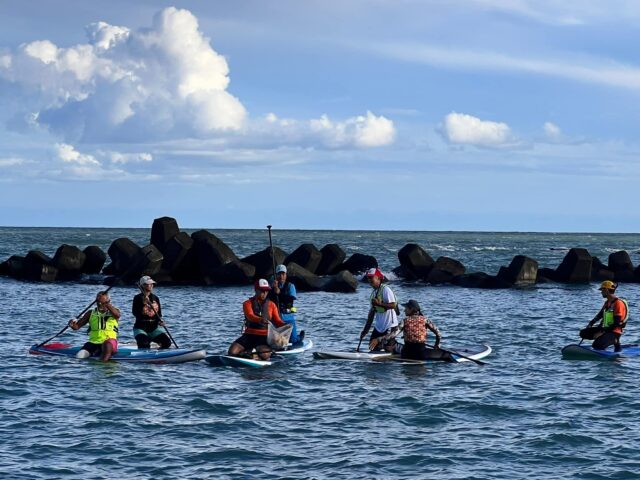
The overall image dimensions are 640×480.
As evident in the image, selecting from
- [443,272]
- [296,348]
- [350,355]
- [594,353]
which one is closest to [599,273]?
[443,272]

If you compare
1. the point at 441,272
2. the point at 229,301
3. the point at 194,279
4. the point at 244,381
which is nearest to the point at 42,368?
the point at 244,381

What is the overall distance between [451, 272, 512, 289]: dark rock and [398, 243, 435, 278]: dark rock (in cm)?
261

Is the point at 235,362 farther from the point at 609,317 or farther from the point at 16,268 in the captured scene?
the point at 16,268

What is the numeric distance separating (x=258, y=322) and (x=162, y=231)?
31.5m

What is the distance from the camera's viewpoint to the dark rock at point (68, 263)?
52.2 metres

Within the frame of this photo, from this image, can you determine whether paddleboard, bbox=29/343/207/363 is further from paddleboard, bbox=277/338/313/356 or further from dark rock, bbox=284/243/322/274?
dark rock, bbox=284/243/322/274

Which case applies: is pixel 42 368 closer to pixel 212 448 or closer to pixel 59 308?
pixel 212 448

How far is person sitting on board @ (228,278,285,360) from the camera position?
20.7 meters

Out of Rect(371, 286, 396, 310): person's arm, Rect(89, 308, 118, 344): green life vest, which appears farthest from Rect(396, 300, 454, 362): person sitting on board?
Rect(89, 308, 118, 344): green life vest

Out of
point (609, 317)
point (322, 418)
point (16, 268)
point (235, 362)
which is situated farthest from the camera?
point (16, 268)

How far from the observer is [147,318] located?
22.0m

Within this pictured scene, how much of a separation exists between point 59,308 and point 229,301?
730cm

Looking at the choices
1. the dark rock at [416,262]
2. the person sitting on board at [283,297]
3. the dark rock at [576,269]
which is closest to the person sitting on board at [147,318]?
the person sitting on board at [283,297]

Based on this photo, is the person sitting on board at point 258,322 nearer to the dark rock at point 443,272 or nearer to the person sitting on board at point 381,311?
the person sitting on board at point 381,311
